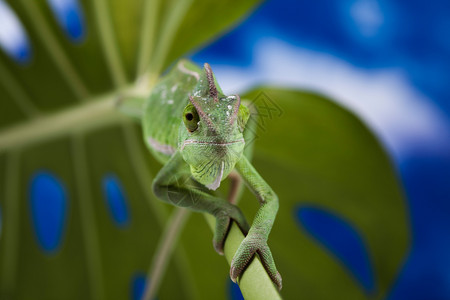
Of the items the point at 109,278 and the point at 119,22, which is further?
the point at 109,278

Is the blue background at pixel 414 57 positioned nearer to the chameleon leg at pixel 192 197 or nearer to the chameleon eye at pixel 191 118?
the chameleon leg at pixel 192 197

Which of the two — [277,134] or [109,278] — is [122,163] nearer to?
[109,278]

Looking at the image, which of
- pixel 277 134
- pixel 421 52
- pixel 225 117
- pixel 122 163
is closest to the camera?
pixel 225 117

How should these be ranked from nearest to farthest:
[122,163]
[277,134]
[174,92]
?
[174,92]
[277,134]
[122,163]

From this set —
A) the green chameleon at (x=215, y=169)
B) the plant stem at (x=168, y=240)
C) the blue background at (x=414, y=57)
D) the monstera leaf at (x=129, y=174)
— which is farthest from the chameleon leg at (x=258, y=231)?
the blue background at (x=414, y=57)

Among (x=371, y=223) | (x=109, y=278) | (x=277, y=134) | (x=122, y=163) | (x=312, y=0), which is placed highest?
(x=312, y=0)

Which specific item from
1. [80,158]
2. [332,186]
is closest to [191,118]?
[332,186]

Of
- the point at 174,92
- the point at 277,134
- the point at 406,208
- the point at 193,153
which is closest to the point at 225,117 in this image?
the point at 193,153
